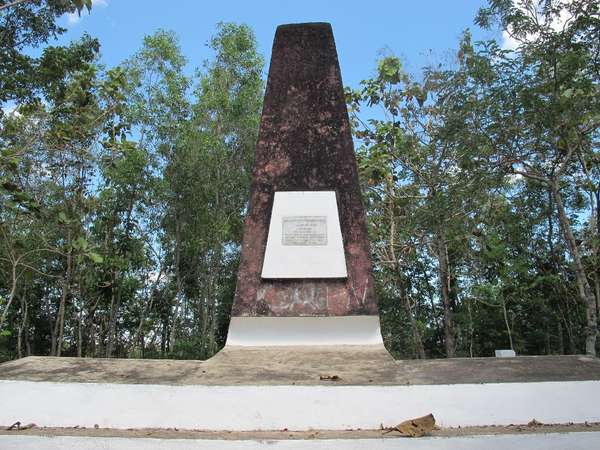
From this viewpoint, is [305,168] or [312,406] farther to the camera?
[305,168]

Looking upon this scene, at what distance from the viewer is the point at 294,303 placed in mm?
6055

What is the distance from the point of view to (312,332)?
235 inches

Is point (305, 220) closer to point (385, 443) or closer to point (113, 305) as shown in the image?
point (385, 443)

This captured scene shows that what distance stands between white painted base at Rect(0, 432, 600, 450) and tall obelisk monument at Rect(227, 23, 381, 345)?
2277mm

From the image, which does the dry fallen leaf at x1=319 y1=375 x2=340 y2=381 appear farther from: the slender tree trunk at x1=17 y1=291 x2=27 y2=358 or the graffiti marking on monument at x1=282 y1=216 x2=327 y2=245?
the slender tree trunk at x1=17 y1=291 x2=27 y2=358

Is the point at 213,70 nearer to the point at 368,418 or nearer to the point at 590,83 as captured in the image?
the point at 590,83

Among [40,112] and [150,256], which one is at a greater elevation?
[40,112]

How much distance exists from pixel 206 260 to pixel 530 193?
9563 millimetres

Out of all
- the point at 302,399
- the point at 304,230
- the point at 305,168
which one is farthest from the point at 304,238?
the point at 302,399

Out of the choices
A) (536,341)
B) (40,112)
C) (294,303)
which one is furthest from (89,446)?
(536,341)

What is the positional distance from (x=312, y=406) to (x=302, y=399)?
0.10 meters

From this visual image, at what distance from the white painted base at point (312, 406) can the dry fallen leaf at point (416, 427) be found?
140 millimetres

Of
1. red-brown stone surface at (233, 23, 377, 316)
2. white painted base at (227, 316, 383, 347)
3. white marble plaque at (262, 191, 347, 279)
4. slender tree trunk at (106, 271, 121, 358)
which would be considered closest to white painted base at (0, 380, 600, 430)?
white painted base at (227, 316, 383, 347)

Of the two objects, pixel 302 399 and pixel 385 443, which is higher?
pixel 302 399
